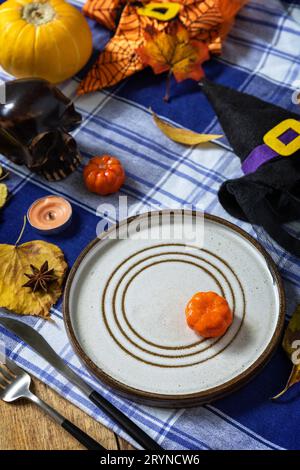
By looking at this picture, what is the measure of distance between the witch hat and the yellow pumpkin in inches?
14.2

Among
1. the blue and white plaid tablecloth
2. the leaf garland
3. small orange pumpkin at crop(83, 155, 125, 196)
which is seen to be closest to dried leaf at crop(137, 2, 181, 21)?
the leaf garland

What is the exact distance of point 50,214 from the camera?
113cm

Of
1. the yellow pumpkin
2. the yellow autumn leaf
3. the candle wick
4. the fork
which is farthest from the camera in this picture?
the yellow pumpkin

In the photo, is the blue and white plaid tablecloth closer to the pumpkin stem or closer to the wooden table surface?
the wooden table surface

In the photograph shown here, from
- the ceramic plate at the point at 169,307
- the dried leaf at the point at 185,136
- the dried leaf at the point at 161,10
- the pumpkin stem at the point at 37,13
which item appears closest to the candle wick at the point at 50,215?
the ceramic plate at the point at 169,307

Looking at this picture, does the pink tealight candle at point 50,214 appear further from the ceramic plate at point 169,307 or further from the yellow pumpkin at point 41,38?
the yellow pumpkin at point 41,38

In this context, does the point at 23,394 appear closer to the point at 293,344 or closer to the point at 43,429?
the point at 43,429

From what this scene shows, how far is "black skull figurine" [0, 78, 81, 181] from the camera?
3.56 ft

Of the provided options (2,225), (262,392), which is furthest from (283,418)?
(2,225)

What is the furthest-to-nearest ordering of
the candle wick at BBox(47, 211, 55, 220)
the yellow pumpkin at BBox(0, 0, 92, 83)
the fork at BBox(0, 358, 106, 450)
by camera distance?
the yellow pumpkin at BBox(0, 0, 92, 83) < the candle wick at BBox(47, 211, 55, 220) < the fork at BBox(0, 358, 106, 450)

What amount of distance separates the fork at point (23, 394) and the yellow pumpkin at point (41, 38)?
2.06 feet

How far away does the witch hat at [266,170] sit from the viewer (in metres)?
1.06

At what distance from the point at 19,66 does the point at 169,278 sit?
0.57 metres
